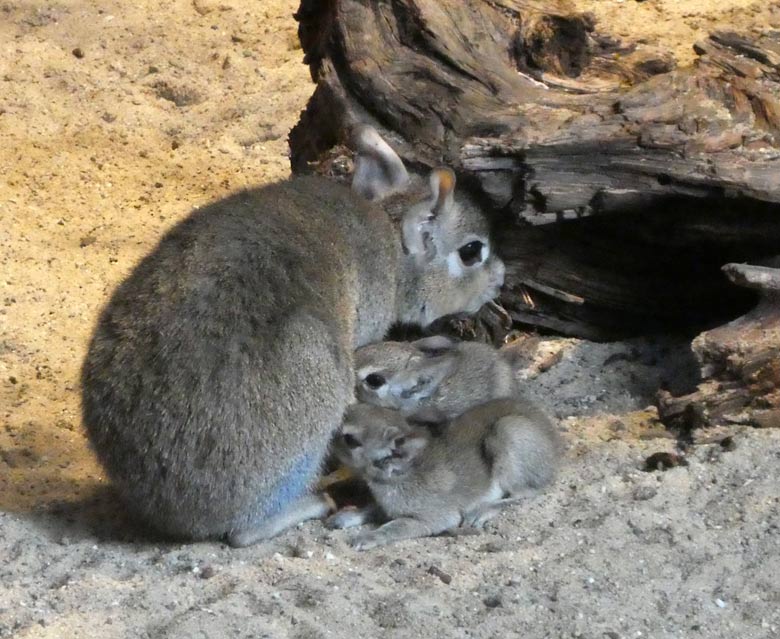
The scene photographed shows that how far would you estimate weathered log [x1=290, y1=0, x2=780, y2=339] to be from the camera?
4.95m

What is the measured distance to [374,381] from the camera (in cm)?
496

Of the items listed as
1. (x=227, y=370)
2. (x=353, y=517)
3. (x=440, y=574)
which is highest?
(x=227, y=370)

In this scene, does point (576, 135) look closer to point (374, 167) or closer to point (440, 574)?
point (374, 167)

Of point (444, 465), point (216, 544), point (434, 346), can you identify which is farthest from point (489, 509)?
point (216, 544)

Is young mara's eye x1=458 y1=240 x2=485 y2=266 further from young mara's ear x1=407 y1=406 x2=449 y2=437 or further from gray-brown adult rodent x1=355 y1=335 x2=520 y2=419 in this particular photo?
young mara's ear x1=407 y1=406 x2=449 y2=437

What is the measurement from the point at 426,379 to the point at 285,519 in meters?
0.85

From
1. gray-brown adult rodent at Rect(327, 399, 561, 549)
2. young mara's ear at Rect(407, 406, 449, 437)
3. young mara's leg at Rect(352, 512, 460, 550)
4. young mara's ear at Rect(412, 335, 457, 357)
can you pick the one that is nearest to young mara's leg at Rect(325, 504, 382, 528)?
gray-brown adult rodent at Rect(327, 399, 561, 549)

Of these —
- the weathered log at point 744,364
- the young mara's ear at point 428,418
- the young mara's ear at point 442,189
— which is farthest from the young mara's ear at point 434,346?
the weathered log at point 744,364

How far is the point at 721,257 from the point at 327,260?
1.75 meters

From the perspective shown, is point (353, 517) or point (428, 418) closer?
point (353, 517)

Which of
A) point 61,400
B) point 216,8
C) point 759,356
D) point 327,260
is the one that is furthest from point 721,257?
point 216,8

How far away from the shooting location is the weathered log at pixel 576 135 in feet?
16.2

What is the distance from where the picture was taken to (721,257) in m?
5.34

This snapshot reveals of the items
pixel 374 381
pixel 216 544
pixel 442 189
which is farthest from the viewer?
pixel 442 189
